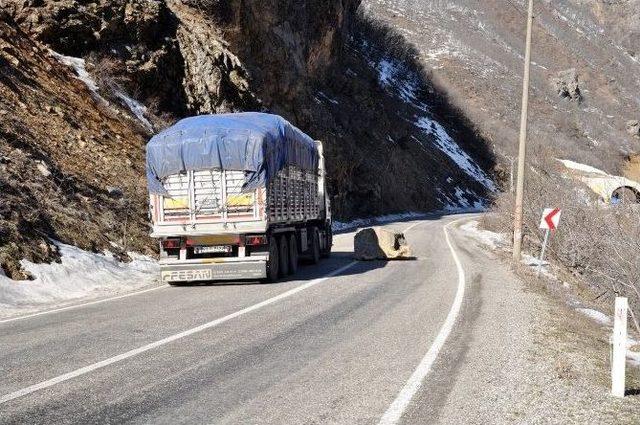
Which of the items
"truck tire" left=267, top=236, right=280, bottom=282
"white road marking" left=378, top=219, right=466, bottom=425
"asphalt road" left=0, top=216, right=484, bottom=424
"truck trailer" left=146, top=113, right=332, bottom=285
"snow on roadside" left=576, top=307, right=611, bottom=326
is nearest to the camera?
"white road marking" left=378, top=219, right=466, bottom=425

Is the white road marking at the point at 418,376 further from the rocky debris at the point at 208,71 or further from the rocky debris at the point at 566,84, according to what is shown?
the rocky debris at the point at 566,84

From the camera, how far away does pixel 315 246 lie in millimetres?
19031

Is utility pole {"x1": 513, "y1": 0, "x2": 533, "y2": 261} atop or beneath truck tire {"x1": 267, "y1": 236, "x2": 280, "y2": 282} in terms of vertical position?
atop

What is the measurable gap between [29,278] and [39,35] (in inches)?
685

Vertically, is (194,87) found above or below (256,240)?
above

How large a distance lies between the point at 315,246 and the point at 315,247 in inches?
1.6

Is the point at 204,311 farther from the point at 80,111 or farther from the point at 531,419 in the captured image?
the point at 80,111

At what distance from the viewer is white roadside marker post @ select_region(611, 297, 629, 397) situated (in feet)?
19.8

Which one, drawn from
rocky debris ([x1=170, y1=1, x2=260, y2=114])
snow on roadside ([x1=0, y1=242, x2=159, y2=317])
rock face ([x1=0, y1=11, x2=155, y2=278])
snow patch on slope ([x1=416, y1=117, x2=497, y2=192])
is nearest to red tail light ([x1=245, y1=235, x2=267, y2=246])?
snow on roadside ([x1=0, y1=242, x2=159, y2=317])

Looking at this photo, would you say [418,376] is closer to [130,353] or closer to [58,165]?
[130,353]

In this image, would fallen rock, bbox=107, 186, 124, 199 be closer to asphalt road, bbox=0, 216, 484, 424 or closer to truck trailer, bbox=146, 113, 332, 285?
truck trailer, bbox=146, 113, 332, 285

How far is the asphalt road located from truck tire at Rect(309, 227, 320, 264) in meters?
6.02

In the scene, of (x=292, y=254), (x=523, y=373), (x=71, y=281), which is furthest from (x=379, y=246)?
(x=523, y=373)

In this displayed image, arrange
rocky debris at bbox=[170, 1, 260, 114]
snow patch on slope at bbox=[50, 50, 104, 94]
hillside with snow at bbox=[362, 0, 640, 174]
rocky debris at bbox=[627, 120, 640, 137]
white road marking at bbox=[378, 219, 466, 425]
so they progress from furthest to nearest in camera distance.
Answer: rocky debris at bbox=[627, 120, 640, 137] → hillside with snow at bbox=[362, 0, 640, 174] → rocky debris at bbox=[170, 1, 260, 114] → snow patch on slope at bbox=[50, 50, 104, 94] → white road marking at bbox=[378, 219, 466, 425]
